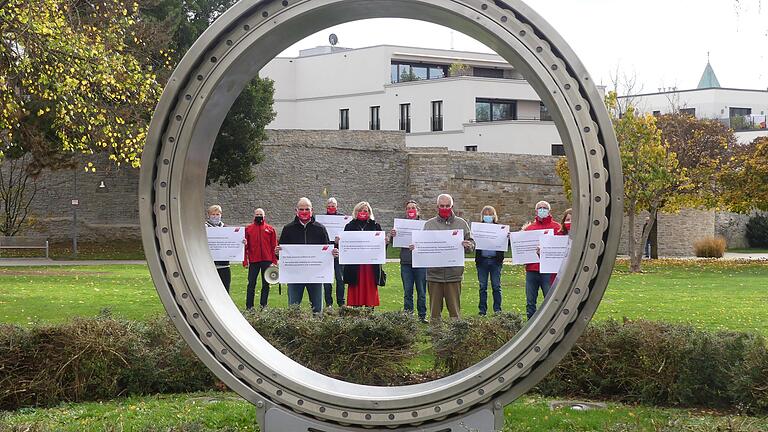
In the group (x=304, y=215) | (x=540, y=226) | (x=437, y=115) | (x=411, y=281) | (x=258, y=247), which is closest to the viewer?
→ (x=304, y=215)

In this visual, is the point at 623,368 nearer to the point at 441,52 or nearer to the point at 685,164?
the point at 685,164

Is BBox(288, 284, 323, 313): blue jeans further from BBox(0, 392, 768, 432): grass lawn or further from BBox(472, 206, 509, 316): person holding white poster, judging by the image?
BBox(0, 392, 768, 432): grass lawn

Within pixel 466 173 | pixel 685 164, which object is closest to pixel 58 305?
pixel 685 164

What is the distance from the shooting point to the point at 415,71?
228ft

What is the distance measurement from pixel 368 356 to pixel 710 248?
3858 centimetres

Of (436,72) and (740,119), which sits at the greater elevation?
(436,72)

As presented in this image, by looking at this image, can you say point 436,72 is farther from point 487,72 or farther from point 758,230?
point 758,230

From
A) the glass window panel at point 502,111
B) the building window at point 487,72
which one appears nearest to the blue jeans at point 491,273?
the glass window panel at point 502,111

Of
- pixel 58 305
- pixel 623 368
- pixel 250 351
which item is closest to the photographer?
pixel 250 351

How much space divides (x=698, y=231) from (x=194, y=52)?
149ft

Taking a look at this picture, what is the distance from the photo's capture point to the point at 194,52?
6.78 metres

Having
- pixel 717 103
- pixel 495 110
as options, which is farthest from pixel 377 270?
pixel 717 103

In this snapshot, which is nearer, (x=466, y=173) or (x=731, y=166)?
(x=731, y=166)

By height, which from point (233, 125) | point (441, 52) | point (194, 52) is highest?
point (441, 52)
